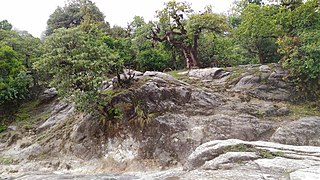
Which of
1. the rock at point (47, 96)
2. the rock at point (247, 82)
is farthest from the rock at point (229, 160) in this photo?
the rock at point (47, 96)

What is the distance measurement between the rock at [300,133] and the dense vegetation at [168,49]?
110 inches

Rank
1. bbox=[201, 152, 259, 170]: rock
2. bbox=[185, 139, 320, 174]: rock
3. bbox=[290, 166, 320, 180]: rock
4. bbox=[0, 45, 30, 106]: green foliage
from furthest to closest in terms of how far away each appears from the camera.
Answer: bbox=[0, 45, 30, 106]: green foliage → bbox=[201, 152, 259, 170]: rock → bbox=[185, 139, 320, 174]: rock → bbox=[290, 166, 320, 180]: rock

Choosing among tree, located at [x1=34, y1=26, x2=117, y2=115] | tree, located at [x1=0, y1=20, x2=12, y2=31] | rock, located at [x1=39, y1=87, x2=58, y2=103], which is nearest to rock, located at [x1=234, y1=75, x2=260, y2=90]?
tree, located at [x1=34, y1=26, x2=117, y2=115]

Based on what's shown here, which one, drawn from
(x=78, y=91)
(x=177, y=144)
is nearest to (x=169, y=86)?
(x=177, y=144)

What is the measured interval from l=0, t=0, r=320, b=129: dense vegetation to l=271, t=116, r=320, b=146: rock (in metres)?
2.79

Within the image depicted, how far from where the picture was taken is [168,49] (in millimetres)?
21203

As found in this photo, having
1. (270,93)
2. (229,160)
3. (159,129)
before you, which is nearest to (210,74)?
(270,93)

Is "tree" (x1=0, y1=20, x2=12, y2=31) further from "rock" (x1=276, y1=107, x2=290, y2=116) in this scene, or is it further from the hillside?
"rock" (x1=276, y1=107, x2=290, y2=116)

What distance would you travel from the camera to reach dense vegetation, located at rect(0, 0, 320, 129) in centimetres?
1120

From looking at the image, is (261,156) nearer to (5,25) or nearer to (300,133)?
(300,133)

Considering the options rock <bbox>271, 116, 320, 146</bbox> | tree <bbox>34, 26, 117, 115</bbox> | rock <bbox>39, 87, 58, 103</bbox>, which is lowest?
rock <bbox>271, 116, 320, 146</bbox>

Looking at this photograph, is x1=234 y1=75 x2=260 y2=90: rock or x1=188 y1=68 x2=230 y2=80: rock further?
x1=188 y1=68 x2=230 y2=80: rock

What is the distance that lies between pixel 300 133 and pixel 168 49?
13.0 meters

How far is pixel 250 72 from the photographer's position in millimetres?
15242
